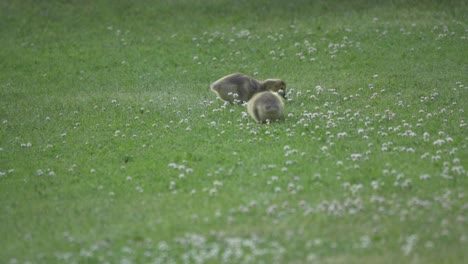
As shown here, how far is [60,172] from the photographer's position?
15703 millimetres

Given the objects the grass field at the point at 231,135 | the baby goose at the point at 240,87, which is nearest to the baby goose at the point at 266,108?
the grass field at the point at 231,135

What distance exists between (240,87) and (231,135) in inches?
138

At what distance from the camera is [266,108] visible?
57.6 ft

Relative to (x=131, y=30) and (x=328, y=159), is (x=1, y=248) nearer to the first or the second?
(x=328, y=159)

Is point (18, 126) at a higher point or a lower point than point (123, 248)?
lower

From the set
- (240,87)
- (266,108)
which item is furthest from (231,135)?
(240,87)

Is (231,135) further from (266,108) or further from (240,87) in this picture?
(240,87)

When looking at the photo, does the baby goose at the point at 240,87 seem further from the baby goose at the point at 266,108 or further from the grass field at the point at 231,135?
the baby goose at the point at 266,108

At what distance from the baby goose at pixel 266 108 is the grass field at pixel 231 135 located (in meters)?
0.30

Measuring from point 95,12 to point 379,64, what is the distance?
1474cm

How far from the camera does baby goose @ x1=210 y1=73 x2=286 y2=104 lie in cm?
2053

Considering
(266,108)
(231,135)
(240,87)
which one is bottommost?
(231,135)

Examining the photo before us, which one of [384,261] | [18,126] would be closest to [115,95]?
[18,126]

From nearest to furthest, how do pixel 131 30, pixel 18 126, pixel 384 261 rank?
pixel 384 261
pixel 18 126
pixel 131 30
